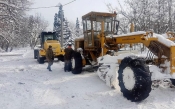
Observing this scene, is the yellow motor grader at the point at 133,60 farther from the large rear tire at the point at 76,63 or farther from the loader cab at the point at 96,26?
the large rear tire at the point at 76,63

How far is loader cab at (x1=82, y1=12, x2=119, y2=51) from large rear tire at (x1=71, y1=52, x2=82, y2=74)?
0.72 metres

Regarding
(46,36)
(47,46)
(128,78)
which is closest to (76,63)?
(128,78)

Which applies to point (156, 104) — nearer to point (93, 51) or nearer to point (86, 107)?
point (86, 107)

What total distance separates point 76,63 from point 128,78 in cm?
482

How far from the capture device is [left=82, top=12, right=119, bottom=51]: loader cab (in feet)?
31.8

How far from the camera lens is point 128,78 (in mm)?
5844

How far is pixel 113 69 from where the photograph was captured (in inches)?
278

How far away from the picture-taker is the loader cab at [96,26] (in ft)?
31.8

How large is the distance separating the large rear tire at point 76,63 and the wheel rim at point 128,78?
180 inches

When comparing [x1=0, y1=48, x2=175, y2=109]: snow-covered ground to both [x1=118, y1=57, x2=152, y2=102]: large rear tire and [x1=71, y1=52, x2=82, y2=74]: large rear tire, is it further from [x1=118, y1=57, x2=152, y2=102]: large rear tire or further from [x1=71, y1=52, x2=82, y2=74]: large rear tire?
[x1=71, y1=52, x2=82, y2=74]: large rear tire

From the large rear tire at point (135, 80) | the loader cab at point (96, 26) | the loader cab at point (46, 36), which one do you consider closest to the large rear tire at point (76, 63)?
the loader cab at point (96, 26)

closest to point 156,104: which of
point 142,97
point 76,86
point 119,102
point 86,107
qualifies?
point 142,97

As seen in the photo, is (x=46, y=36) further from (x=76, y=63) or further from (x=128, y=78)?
(x=128, y=78)

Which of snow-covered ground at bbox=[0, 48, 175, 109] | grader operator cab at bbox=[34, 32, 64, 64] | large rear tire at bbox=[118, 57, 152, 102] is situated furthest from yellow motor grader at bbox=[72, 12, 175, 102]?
grader operator cab at bbox=[34, 32, 64, 64]
